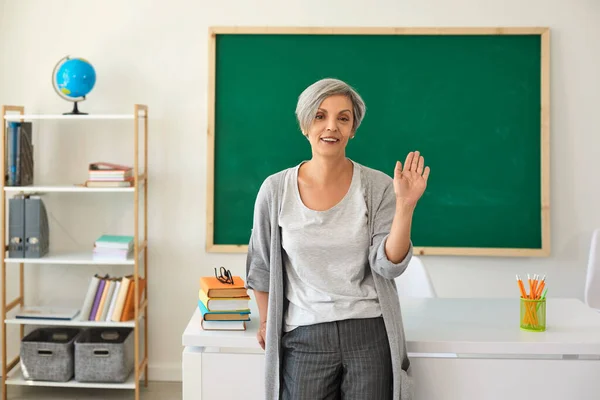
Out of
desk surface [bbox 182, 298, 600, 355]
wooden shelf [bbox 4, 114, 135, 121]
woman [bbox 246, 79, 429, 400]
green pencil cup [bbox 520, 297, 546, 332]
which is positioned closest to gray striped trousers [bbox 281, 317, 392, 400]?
woman [bbox 246, 79, 429, 400]

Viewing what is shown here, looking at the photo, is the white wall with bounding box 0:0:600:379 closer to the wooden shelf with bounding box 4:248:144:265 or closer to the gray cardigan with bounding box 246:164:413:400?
the wooden shelf with bounding box 4:248:144:265

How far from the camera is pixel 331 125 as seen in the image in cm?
204

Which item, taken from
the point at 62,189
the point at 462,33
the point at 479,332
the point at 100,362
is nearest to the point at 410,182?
the point at 479,332

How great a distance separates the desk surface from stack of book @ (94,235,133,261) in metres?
1.45

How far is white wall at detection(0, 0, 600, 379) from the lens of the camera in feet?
13.2

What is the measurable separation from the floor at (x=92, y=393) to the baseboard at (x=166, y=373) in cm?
6

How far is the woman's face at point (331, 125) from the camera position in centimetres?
205

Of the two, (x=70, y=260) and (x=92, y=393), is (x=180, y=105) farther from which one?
(x=92, y=393)

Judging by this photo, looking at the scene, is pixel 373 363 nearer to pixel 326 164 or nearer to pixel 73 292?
pixel 326 164

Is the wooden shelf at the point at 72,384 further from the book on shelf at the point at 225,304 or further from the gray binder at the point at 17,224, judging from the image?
the book on shelf at the point at 225,304

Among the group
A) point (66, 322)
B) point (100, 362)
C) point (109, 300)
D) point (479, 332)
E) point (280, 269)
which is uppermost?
point (280, 269)

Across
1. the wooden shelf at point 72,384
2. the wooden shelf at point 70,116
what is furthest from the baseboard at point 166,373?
the wooden shelf at point 70,116

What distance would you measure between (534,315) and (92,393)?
2621 millimetres

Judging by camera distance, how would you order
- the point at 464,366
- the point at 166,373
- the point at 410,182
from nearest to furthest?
the point at 410,182 → the point at 464,366 → the point at 166,373
